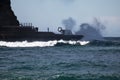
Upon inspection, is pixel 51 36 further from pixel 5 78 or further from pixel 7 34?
pixel 5 78

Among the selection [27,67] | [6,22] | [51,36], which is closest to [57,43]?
[51,36]

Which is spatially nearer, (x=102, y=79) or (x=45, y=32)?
(x=102, y=79)

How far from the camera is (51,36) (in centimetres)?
8631

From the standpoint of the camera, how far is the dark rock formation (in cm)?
9194

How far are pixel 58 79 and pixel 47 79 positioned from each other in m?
0.69

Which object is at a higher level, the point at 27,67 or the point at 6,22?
the point at 6,22

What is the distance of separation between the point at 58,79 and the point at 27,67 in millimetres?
7486

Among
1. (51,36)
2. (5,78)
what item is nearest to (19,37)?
(51,36)

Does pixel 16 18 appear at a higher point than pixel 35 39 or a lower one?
higher

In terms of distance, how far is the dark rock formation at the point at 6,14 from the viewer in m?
91.9

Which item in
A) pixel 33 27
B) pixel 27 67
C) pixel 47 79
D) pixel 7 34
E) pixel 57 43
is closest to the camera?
pixel 47 79

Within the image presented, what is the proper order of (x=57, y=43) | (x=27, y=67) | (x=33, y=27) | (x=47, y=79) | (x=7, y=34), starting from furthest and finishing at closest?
(x=33, y=27)
(x=7, y=34)
(x=57, y=43)
(x=27, y=67)
(x=47, y=79)

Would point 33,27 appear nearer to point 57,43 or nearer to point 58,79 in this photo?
point 57,43

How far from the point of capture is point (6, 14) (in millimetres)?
92250
